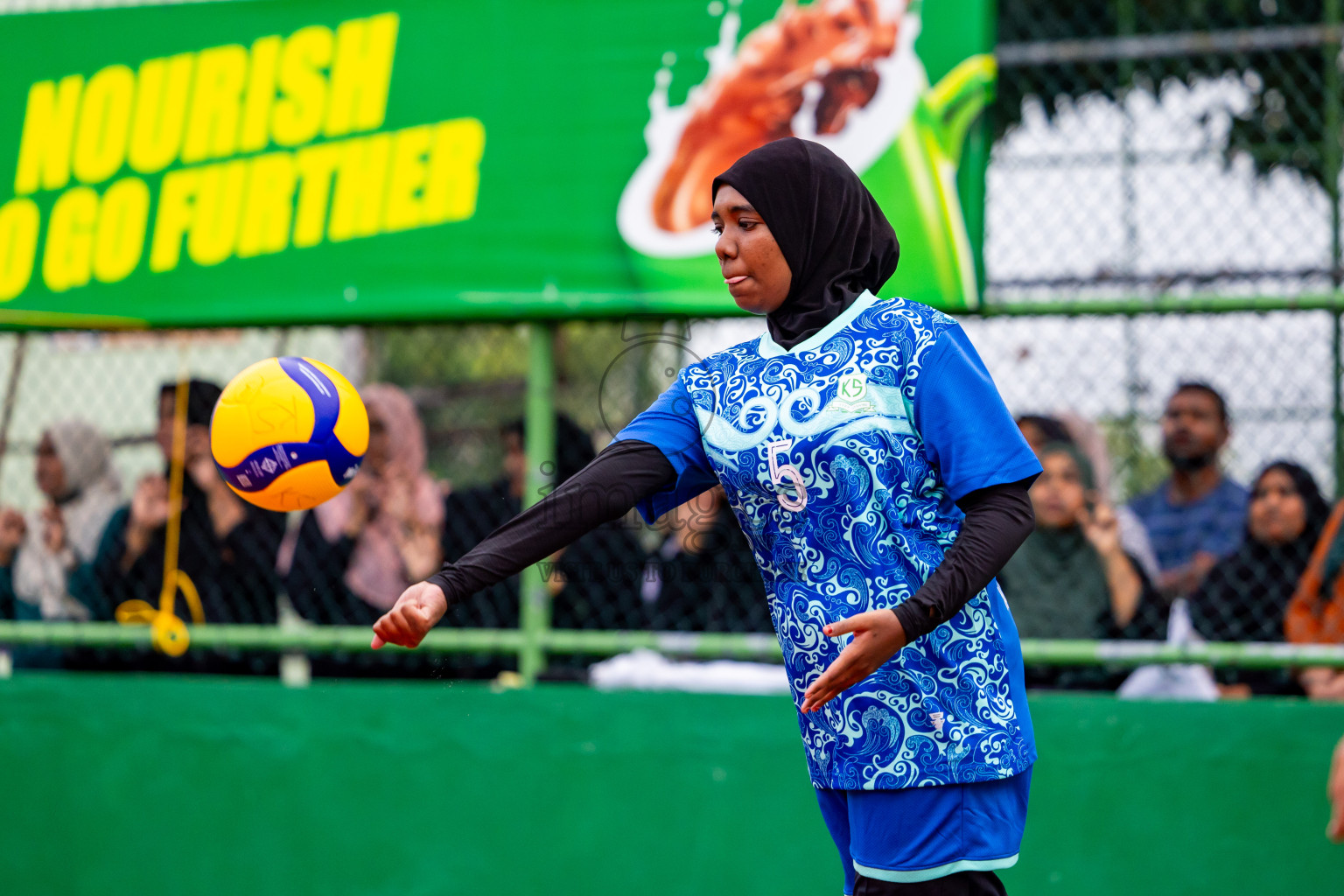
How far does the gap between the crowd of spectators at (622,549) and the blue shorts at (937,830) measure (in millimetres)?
1978

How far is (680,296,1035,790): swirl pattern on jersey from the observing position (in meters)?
2.28

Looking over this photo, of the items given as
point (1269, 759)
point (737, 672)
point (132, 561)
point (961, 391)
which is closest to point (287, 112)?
point (132, 561)

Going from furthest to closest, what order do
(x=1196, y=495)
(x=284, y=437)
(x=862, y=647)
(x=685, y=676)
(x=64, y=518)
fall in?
1. (x=64, y=518)
2. (x=1196, y=495)
3. (x=685, y=676)
4. (x=284, y=437)
5. (x=862, y=647)

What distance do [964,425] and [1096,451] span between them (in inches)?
105

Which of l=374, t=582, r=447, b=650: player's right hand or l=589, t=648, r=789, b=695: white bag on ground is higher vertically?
l=374, t=582, r=447, b=650: player's right hand

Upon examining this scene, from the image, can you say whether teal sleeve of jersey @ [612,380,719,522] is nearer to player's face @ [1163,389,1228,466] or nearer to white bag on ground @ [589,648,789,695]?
white bag on ground @ [589,648,789,695]

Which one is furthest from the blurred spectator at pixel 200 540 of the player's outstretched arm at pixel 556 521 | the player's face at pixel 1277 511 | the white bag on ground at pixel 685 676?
the player's face at pixel 1277 511

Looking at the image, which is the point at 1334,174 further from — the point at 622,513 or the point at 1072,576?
the point at 622,513

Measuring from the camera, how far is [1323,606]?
161 inches

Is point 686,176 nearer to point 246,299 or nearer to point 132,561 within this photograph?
point 246,299

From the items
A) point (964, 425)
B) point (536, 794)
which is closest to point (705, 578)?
point (536, 794)

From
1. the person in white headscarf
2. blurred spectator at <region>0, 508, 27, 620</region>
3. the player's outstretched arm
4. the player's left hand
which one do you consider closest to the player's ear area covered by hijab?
the player's outstretched arm

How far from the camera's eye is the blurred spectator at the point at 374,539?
467cm

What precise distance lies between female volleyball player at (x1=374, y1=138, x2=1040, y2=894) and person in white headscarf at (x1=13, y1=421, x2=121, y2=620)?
126 inches
